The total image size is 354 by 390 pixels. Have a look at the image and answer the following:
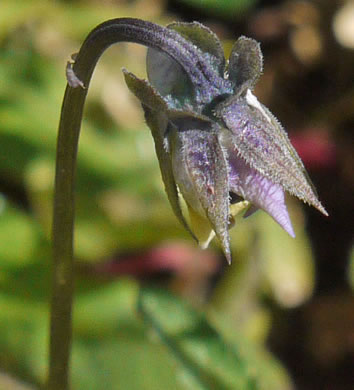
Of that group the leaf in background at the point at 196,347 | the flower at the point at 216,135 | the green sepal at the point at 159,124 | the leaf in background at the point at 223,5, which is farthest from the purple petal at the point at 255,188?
the leaf in background at the point at 223,5

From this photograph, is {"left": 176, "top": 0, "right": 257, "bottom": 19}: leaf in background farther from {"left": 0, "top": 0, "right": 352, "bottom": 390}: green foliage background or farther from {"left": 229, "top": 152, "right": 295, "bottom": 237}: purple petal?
{"left": 229, "top": 152, "right": 295, "bottom": 237}: purple petal

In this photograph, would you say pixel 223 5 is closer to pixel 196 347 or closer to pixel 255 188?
pixel 196 347

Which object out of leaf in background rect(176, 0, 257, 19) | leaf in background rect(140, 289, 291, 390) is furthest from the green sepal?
leaf in background rect(176, 0, 257, 19)

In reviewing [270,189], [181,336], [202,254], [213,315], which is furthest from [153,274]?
[270,189]

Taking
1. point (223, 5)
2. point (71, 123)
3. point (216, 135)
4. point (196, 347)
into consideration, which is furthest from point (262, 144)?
point (223, 5)

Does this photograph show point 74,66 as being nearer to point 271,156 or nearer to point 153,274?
point 271,156

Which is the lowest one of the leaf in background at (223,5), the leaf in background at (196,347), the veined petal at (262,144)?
the leaf in background at (196,347)

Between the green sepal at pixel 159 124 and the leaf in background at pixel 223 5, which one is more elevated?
the leaf in background at pixel 223 5

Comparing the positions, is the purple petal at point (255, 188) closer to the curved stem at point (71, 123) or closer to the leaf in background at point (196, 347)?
the curved stem at point (71, 123)
